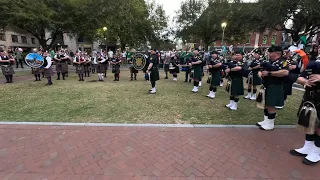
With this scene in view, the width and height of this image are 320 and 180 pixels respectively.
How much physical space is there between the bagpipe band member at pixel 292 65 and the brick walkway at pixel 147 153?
4.32 feet

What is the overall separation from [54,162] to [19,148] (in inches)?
42.1

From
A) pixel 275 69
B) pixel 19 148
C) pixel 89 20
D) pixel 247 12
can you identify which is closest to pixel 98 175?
pixel 19 148

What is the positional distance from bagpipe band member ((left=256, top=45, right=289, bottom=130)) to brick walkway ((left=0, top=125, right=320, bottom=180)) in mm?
460

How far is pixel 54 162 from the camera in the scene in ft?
10.4

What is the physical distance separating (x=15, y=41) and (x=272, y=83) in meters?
50.3

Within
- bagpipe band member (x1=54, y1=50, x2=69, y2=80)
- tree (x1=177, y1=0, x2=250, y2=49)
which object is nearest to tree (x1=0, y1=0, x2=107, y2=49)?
bagpipe band member (x1=54, y1=50, x2=69, y2=80)

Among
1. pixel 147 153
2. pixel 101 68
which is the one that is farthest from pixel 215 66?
pixel 101 68

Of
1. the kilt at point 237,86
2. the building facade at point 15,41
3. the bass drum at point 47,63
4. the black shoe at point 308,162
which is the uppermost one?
the building facade at point 15,41

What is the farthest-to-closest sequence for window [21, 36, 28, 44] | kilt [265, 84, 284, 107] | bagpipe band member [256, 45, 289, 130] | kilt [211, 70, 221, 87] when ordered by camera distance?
window [21, 36, 28, 44] → kilt [211, 70, 221, 87] → kilt [265, 84, 284, 107] → bagpipe band member [256, 45, 289, 130]

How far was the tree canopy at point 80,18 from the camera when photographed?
17.1 meters

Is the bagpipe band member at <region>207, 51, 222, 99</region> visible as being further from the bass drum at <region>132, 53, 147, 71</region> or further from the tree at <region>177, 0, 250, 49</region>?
the tree at <region>177, 0, 250, 49</region>

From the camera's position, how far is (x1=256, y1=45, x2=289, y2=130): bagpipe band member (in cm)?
400

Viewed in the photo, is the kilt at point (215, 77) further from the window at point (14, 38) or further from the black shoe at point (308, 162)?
the window at point (14, 38)

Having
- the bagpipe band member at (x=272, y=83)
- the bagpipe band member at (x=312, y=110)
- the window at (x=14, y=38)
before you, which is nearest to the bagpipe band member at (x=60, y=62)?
the bagpipe band member at (x=272, y=83)
